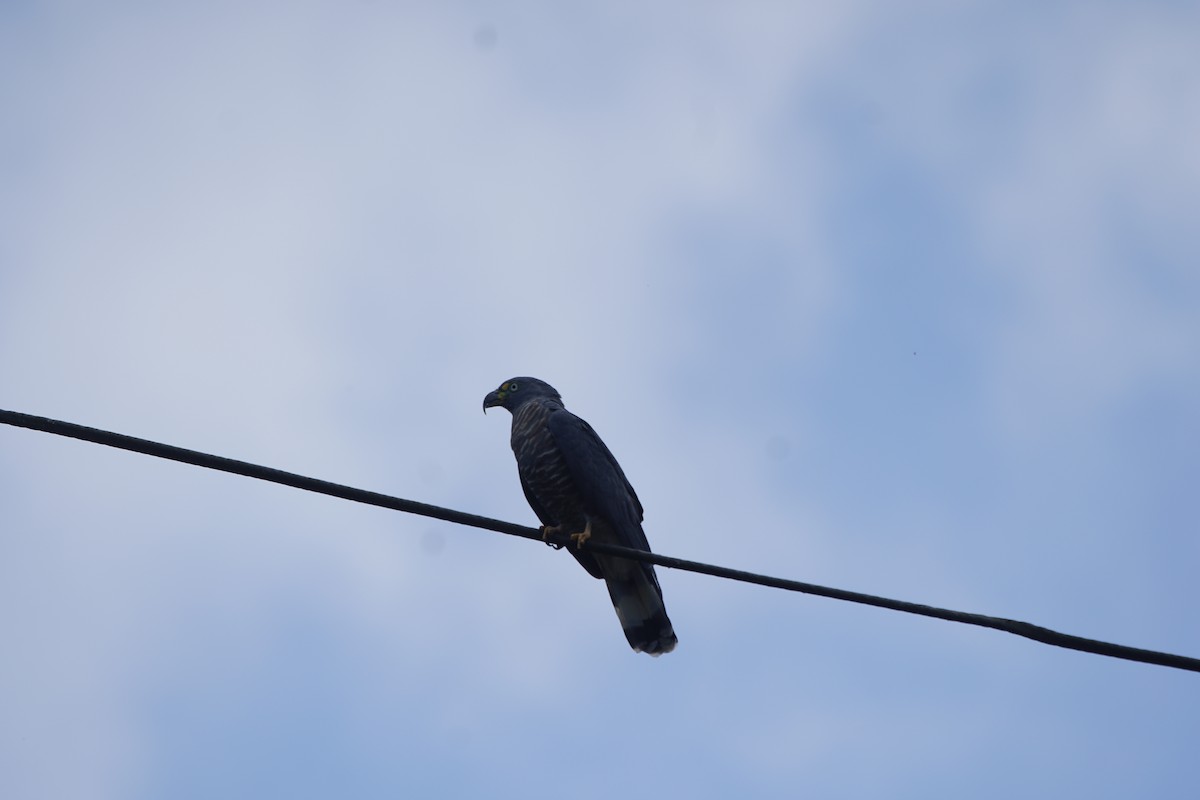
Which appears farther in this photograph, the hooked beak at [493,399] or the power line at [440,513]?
the hooked beak at [493,399]

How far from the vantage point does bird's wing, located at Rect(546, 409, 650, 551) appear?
302 inches

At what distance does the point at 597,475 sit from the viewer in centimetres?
770

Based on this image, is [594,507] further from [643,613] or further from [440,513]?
[440,513]

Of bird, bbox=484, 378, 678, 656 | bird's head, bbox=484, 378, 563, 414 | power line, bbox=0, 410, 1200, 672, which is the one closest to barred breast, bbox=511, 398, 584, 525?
bird, bbox=484, 378, 678, 656

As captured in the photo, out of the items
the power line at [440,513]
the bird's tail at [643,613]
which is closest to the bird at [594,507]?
the bird's tail at [643,613]

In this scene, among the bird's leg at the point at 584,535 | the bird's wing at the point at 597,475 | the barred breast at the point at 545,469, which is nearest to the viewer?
the bird's leg at the point at 584,535

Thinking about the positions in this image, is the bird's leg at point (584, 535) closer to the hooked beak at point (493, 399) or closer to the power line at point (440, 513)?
the hooked beak at point (493, 399)

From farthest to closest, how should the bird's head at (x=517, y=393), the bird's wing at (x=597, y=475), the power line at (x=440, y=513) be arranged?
the bird's head at (x=517, y=393) → the bird's wing at (x=597, y=475) → the power line at (x=440, y=513)

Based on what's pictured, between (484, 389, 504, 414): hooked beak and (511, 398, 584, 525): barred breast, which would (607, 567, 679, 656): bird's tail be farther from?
(484, 389, 504, 414): hooked beak

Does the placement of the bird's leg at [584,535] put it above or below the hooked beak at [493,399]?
below

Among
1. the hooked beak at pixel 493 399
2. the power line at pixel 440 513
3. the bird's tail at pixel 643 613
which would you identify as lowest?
the power line at pixel 440 513

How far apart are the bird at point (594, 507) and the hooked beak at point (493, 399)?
78 centimetres

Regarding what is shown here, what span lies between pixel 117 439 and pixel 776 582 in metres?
2.48

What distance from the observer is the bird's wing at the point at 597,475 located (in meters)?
7.68
